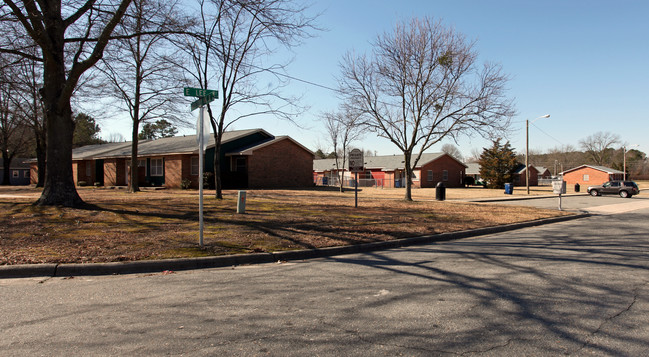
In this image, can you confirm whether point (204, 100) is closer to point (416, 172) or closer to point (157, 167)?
point (157, 167)

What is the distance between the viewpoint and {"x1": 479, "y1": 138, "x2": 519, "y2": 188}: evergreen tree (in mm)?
45781

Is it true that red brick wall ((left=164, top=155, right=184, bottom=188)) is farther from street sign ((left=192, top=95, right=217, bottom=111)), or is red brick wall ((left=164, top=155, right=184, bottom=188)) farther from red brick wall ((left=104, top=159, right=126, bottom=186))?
street sign ((left=192, top=95, right=217, bottom=111))

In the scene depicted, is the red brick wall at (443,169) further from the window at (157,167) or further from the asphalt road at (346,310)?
the asphalt road at (346,310)

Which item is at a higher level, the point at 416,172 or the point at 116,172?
the point at 416,172

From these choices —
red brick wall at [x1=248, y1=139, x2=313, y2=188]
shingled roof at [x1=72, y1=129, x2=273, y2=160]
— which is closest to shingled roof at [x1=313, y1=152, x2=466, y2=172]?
red brick wall at [x1=248, y1=139, x2=313, y2=188]

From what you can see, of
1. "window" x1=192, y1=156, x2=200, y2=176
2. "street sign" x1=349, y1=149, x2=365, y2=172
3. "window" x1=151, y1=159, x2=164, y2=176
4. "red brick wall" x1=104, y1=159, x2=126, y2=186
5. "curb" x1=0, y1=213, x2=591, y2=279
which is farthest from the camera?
"red brick wall" x1=104, y1=159, x2=126, y2=186

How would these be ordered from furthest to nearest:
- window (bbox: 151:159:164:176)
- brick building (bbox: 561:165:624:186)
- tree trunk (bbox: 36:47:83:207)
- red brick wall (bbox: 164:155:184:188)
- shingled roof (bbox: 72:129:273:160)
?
brick building (bbox: 561:165:624:186) → window (bbox: 151:159:164:176) → shingled roof (bbox: 72:129:273:160) → red brick wall (bbox: 164:155:184:188) → tree trunk (bbox: 36:47:83:207)

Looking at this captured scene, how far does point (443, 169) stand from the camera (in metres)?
49.9

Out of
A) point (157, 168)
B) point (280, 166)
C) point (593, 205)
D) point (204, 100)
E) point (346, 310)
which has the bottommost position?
point (593, 205)

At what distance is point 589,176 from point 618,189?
34649 millimetres

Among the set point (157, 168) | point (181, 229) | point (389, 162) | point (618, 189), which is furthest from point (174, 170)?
point (618, 189)

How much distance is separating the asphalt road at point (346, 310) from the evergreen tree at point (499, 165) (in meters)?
41.9

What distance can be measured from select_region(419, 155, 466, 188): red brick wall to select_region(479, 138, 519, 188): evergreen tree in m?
4.56

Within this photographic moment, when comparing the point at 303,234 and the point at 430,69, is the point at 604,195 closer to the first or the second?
the point at 430,69
